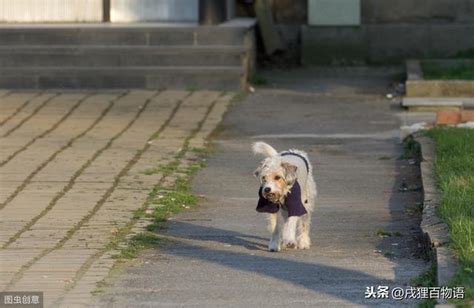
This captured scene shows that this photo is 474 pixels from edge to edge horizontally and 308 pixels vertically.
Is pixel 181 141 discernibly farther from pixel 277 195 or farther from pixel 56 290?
pixel 56 290

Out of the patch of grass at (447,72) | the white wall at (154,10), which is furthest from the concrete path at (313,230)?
the white wall at (154,10)

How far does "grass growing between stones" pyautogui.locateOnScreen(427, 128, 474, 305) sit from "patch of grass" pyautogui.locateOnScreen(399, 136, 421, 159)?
0.60 ft

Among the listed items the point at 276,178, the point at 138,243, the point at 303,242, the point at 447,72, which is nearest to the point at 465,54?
the point at 447,72

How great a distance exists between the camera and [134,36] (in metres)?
16.7

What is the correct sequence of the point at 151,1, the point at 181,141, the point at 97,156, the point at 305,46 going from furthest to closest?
1. the point at 305,46
2. the point at 151,1
3. the point at 181,141
4. the point at 97,156

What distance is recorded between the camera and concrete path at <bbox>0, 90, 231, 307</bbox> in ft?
24.7

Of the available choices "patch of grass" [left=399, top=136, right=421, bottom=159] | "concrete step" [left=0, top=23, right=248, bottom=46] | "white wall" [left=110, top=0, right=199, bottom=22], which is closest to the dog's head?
"patch of grass" [left=399, top=136, right=421, bottom=159]

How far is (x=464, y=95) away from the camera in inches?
615

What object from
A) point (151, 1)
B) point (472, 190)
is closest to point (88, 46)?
point (151, 1)

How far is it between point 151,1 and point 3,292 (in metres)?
11.5

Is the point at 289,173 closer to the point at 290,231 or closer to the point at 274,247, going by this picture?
the point at 290,231

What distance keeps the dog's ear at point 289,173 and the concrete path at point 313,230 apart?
19.2 inches

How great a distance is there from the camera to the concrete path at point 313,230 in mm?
6891

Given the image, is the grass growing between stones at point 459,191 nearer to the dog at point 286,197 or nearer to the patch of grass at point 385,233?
the patch of grass at point 385,233
